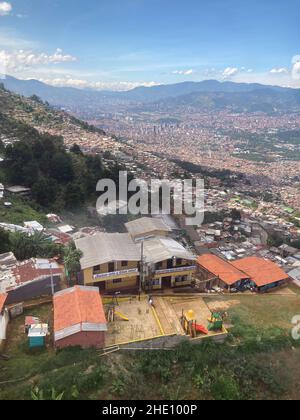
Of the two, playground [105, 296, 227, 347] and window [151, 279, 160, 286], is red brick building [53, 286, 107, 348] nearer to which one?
playground [105, 296, 227, 347]

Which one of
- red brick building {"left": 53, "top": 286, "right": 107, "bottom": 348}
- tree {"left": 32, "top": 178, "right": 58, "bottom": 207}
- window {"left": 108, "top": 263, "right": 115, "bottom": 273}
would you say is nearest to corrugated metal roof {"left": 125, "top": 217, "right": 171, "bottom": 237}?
window {"left": 108, "top": 263, "right": 115, "bottom": 273}

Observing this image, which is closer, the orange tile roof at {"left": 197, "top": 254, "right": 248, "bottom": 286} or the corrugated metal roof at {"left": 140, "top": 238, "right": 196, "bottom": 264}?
the corrugated metal roof at {"left": 140, "top": 238, "right": 196, "bottom": 264}

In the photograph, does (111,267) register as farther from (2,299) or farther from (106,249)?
(2,299)

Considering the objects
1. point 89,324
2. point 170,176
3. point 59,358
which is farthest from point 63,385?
point 170,176

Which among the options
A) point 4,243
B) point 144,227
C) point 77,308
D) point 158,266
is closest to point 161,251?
point 158,266

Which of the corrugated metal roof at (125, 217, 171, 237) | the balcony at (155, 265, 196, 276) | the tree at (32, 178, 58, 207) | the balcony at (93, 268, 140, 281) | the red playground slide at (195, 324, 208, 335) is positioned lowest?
the tree at (32, 178, 58, 207)

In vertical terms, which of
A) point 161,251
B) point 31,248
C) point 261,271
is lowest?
point 261,271
